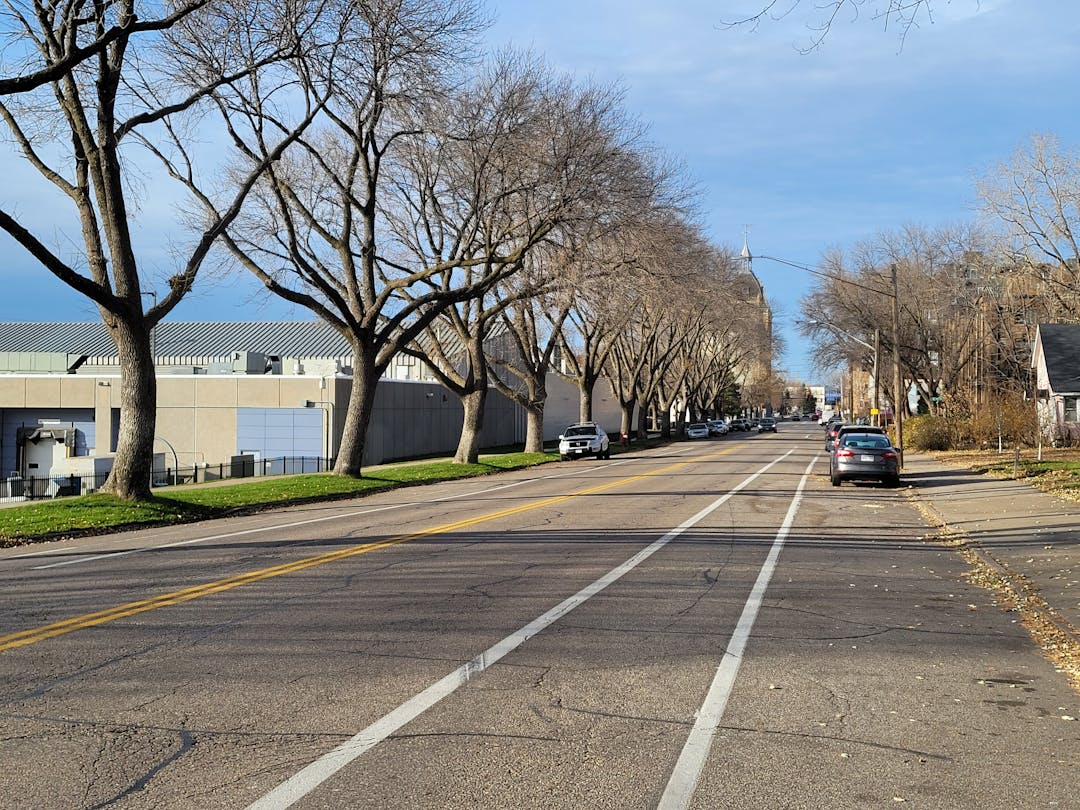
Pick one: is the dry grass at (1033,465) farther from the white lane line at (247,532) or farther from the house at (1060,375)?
the white lane line at (247,532)

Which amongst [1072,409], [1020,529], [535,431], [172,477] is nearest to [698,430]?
[1072,409]

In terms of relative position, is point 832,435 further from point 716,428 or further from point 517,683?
point 517,683

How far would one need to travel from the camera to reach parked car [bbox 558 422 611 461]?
1954 inches

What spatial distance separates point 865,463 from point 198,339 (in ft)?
201

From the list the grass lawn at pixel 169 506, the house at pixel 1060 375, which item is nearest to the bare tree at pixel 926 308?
the house at pixel 1060 375

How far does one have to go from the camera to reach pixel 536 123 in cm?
2950

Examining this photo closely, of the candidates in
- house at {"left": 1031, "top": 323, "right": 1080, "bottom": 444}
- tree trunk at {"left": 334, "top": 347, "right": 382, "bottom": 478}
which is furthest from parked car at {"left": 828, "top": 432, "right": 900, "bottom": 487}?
house at {"left": 1031, "top": 323, "right": 1080, "bottom": 444}

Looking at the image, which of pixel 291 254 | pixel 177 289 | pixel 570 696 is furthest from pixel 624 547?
pixel 291 254

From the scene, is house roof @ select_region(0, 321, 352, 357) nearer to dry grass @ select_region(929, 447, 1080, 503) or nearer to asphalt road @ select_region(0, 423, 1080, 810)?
dry grass @ select_region(929, 447, 1080, 503)

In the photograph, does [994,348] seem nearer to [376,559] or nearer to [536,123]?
[536,123]

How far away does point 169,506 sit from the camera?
20.7 m

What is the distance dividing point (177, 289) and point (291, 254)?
7.36m

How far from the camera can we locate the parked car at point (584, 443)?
49625 millimetres

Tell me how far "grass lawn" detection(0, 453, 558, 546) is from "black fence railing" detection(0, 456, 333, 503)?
6.80m
